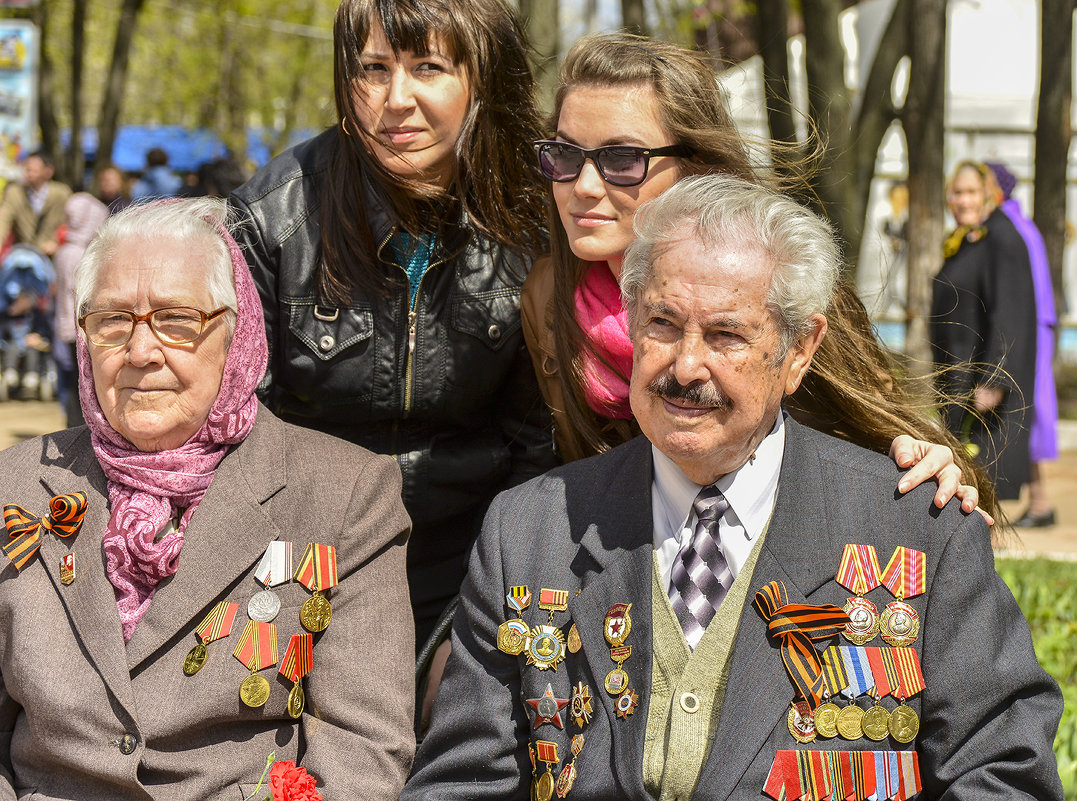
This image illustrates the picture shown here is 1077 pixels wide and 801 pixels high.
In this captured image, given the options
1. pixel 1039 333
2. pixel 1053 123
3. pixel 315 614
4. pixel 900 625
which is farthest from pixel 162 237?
pixel 1053 123

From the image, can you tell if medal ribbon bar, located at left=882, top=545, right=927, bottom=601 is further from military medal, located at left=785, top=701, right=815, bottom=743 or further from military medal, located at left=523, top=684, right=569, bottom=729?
military medal, located at left=523, top=684, right=569, bottom=729

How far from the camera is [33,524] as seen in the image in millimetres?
2914

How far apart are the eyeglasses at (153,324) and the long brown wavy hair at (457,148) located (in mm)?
568

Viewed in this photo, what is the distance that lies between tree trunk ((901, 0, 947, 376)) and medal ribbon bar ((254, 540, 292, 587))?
624cm

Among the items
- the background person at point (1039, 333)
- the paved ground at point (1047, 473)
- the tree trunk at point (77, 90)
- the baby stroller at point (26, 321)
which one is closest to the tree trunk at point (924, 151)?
the background person at point (1039, 333)

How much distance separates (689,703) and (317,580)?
0.91 metres

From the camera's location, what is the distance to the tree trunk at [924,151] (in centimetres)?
938

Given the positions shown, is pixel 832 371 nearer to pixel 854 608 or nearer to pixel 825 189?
pixel 854 608

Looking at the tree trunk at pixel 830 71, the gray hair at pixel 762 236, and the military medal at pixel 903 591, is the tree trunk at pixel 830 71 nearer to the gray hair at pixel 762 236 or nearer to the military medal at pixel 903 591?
the gray hair at pixel 762 236

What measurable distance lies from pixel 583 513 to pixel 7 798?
142 cm

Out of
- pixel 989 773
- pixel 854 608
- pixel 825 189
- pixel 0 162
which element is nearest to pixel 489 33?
pixel 854 608

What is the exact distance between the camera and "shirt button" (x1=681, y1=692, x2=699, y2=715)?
255 cm

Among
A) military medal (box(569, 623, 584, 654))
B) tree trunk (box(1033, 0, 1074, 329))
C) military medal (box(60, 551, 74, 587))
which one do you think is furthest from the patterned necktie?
tree trunk (box(1033, 0, 1074, 329))

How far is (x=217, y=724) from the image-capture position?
2.85 meters
